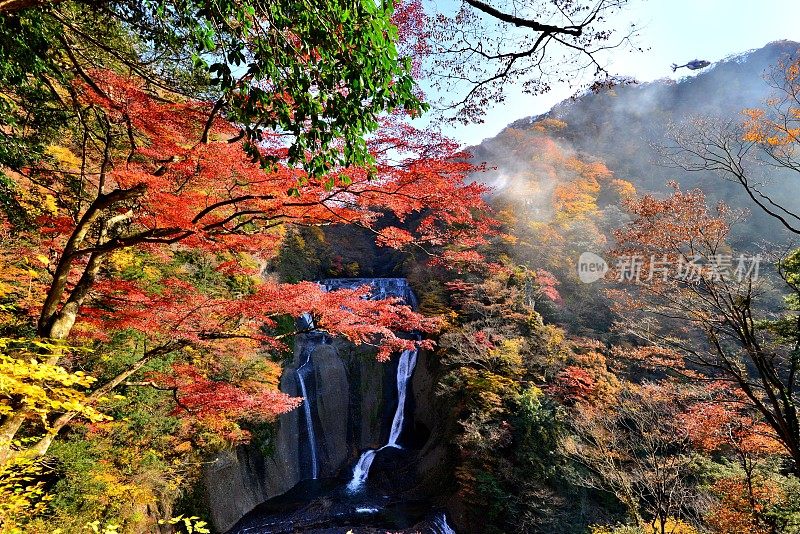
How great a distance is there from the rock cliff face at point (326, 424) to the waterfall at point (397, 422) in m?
0.31

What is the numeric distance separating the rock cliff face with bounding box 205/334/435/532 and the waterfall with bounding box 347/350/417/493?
0.31m

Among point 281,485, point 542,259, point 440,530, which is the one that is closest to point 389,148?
point 440,530

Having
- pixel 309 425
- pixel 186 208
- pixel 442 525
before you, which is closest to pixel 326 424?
pixel 309 425

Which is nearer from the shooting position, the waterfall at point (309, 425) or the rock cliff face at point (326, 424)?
the rock cliff face at point (326, 424)

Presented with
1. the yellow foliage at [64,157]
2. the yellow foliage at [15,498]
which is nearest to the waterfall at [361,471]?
the yellow foliage at [15,498]

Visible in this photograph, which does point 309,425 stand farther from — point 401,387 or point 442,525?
point 442,525

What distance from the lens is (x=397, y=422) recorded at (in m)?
16.4

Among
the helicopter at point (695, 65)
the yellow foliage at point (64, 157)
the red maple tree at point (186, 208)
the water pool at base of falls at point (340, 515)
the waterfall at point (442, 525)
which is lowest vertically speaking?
the water pool at base of falls at point (340, 515)

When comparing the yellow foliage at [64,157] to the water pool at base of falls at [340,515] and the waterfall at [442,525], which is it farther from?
the waterfall at [442,525]

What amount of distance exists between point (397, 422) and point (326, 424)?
331 centimetres

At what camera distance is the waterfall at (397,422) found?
45.2 ft

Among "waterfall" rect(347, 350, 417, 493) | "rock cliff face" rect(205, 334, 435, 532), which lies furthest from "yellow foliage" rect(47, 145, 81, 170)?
"waterfall" rect(347, 350, 417, 493)

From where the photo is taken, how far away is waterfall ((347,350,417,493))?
1379 centimetres

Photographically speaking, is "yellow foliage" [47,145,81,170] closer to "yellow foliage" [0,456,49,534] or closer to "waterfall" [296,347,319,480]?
"yellow foliage" [0,456,49,534]
